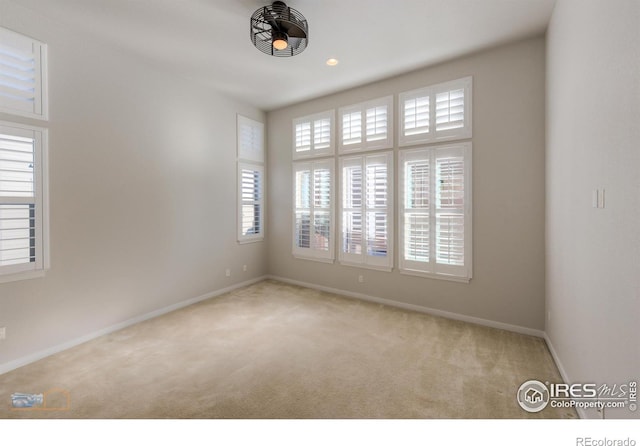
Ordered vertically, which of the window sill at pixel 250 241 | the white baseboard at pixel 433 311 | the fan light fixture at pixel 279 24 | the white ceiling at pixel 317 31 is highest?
the white ceiling at pixel 317 31

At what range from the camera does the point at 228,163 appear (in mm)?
4676

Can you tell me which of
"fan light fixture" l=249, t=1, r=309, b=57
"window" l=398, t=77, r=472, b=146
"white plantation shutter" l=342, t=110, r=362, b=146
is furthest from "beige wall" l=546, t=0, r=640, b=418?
"white plantation shutter" l=342, t=110, r=362, b=146

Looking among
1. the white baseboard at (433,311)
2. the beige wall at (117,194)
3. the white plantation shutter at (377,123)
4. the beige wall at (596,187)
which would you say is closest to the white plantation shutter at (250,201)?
the beige wall at (117,194)

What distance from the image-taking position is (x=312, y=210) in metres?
4.90

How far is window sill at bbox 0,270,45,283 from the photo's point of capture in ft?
8.09

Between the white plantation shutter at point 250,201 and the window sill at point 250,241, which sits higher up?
the white plantation shutter at point 250,201

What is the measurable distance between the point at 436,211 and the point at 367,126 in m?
1.62

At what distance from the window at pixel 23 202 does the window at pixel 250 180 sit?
2542 millimetres

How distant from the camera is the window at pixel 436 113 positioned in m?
→ 3.45

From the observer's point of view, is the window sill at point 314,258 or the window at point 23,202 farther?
the window sill at point 314,258

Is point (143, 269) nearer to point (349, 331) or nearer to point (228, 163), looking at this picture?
point (228, 163)

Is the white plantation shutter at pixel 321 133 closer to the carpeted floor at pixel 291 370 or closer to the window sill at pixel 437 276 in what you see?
the window sill at pixel 437 276

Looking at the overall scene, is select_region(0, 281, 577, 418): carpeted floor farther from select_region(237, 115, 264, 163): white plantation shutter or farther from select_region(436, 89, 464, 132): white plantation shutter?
select_region(237, 115, 264, 163): white plantation shutter

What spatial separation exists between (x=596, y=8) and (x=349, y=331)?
323 cm
